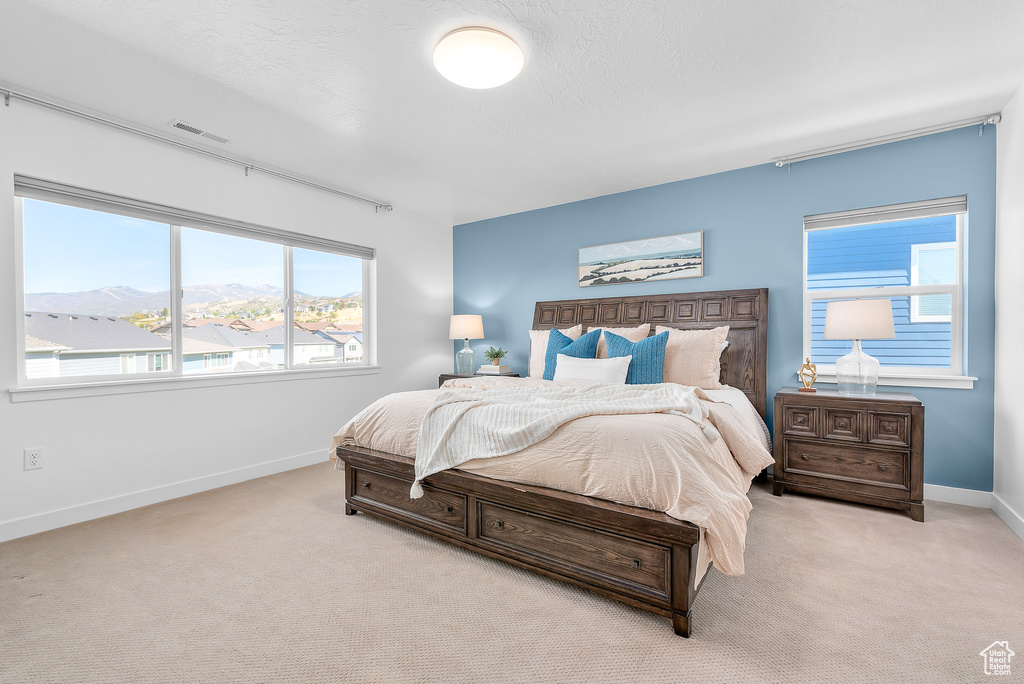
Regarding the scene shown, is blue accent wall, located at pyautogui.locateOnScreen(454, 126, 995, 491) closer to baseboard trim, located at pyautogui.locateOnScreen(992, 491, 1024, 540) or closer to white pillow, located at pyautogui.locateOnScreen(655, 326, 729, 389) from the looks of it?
baseboard trim, located at pyautogui.locateOnScreen(992, 491, 1024, 540)

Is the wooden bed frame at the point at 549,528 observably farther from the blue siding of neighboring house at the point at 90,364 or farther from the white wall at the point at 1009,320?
the white wall at the point at 1009,320

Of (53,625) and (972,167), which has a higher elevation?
(972,167)

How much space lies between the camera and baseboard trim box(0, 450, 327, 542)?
2529mm

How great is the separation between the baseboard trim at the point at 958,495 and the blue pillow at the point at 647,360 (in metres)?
1.86

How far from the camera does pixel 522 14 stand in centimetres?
193

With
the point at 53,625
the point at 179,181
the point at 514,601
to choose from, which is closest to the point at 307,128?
the point at 179,181

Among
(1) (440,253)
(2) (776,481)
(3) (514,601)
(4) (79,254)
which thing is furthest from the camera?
(1) (440,253)

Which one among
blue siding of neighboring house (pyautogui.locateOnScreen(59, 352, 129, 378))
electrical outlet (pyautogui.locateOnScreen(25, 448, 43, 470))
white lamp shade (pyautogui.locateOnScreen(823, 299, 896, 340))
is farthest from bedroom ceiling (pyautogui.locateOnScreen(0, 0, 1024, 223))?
electrical outlet (pyautogui.locateOnScreen(25, 448, 43, 470))

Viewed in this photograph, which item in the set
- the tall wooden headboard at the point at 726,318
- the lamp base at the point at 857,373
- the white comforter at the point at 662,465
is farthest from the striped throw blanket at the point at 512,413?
the lamp base at the point at 857,373

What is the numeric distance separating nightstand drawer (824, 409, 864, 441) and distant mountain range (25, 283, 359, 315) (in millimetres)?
4215

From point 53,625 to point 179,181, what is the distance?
264 cm

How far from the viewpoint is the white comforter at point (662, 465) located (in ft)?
5.48

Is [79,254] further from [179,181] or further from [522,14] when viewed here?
[522,14]

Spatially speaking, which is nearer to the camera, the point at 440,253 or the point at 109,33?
the point at 109,33
